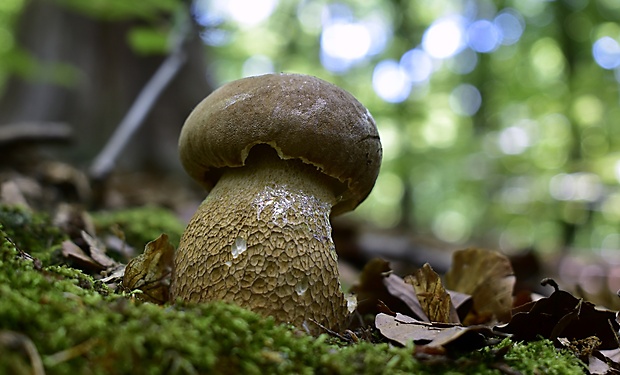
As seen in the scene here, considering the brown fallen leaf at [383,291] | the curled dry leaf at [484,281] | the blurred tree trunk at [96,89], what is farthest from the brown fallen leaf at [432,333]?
the blurred tree trunk at [96,89]

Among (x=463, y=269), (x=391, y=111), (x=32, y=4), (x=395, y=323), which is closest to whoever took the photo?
(x=395, y=323)

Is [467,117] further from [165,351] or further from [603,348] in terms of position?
[165,351]

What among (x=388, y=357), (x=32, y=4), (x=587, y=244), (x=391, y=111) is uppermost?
(x=32, y=4)

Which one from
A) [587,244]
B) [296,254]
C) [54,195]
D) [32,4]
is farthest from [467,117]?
[296,254]

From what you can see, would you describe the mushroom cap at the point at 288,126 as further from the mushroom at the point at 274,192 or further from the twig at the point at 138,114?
the twig at the point at 138,114

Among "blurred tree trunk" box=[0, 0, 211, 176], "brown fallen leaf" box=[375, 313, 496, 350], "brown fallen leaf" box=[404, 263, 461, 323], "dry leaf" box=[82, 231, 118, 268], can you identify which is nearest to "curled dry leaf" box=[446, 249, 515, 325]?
"brown fallen leaf" box=[404, 263, 461, 323]

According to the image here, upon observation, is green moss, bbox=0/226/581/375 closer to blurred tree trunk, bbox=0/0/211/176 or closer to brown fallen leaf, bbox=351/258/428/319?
brown fallen leaf, bbox=351/258/428/319

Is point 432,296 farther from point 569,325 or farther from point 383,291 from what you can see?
point 569,325
